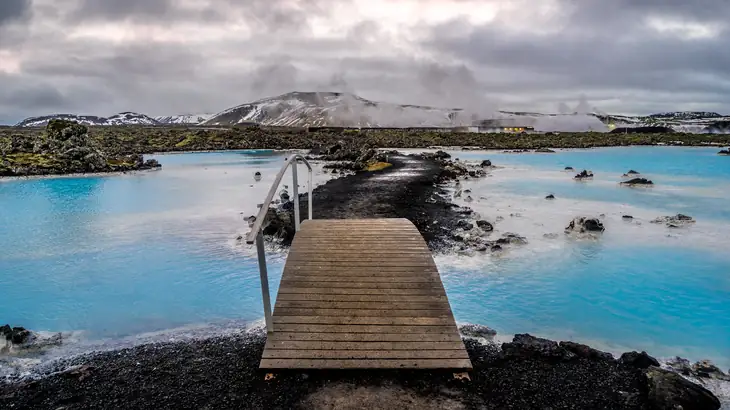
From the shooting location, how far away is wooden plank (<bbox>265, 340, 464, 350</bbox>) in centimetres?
575

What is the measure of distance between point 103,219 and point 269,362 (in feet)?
52.9

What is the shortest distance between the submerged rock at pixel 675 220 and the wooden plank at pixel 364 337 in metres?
15.8

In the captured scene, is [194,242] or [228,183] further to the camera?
[228,183]

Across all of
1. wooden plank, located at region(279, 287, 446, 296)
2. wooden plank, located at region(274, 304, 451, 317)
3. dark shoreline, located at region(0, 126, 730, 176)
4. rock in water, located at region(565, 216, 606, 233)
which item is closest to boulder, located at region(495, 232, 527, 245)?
rock in water, located at region(565, 216, 606, 233)

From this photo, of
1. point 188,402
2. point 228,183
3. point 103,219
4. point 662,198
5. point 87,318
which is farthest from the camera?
point 228,183

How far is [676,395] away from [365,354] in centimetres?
351

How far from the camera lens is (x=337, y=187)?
2255cm

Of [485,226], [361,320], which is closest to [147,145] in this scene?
[485,226]

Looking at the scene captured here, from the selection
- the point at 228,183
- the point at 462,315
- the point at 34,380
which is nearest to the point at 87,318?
the point at 34,380

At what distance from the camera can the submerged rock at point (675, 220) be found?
17919 millimetres

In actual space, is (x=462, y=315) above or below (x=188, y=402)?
below

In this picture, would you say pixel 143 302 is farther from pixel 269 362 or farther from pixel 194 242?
pixel 269 362

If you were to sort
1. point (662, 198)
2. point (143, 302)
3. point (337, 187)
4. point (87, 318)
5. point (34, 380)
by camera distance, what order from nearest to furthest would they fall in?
point (34, 380), point (87, 318), point (143, 302), point (337, 187), point (662, 198)

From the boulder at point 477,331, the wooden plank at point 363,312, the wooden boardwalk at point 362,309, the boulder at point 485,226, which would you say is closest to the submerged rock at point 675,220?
the boulder at point 485,226
